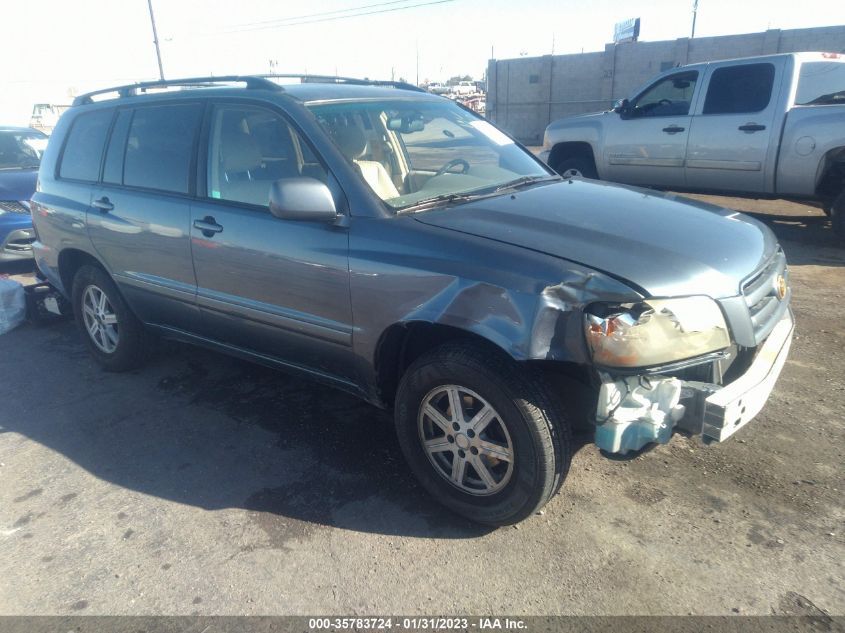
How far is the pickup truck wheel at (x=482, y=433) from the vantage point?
2.52m

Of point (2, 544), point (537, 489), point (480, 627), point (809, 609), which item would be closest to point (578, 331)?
point (537, 489)

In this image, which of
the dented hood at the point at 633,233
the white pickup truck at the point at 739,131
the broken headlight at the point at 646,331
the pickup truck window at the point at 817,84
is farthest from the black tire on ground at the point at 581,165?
the broken headlight at the point at 646,331

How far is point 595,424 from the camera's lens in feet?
8.13

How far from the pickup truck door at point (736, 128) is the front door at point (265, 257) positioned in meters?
6.36

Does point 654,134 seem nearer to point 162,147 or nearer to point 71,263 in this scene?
point 162,147

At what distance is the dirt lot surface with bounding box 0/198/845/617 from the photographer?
2.46 metres

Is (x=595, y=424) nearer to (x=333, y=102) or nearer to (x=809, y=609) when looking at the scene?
(x=809, y=609)

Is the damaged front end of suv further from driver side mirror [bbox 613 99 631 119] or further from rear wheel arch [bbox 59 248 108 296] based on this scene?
driver side mirror [bbox 613 99 631 119]

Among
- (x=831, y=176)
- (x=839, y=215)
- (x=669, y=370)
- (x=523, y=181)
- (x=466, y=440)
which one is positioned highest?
(x=523, y=181)

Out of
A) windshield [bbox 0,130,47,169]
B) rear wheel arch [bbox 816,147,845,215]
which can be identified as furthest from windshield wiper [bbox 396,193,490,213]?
windshield [bbox 0,130,47,169]

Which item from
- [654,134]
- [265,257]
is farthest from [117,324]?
[654,134]

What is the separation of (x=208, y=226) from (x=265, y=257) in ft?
1.66

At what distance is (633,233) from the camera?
2.78 meters

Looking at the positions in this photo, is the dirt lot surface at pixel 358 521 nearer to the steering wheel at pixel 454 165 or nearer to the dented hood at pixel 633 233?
the dented hood at pixel 633 233
